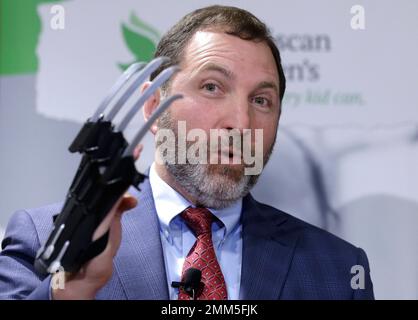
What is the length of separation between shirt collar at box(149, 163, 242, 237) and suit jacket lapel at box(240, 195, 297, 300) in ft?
0.10

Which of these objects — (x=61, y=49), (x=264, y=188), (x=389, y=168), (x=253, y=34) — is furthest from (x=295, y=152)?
(x=61, y=49)

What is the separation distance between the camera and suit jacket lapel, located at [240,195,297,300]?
154 cm

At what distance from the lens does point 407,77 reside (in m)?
2.11

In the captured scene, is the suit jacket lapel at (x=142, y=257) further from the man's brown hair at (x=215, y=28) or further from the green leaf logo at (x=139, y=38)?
the green leaf logo at (x=139, y=38)

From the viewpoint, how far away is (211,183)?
1600 millimetres

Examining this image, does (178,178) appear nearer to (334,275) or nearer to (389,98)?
(334,275)

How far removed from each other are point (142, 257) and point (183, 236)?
0.11 m

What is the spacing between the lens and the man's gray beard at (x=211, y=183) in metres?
1.59

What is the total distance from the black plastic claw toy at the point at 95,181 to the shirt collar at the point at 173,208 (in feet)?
1.57

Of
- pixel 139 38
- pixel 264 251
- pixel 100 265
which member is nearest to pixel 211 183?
pixel 264 251

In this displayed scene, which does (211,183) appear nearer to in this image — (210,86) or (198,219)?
(198,219)

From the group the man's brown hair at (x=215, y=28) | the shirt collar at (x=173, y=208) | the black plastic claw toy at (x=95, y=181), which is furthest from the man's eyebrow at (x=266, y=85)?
the black plastic claw toy at (x=95, y=181)

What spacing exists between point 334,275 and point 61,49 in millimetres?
980

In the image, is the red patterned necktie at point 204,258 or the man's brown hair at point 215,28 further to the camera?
the man's brown hair at point 215,28
